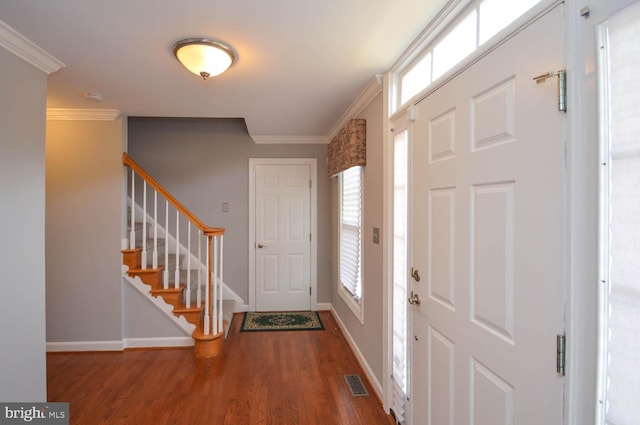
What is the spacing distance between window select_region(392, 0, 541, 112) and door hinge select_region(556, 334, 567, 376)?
1.03 metres

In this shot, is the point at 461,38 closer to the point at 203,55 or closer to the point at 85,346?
the point at 203,55

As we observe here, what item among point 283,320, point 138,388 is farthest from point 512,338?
point 283,320

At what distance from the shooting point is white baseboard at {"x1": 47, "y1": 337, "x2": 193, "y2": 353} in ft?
9.78

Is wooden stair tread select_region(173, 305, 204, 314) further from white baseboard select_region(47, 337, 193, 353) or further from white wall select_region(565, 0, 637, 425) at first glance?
white wall select_region(565, 0, 637, 425)

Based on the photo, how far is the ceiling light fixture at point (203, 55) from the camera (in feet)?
5.54

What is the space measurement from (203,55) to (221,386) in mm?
2399

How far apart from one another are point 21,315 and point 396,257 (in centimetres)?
227

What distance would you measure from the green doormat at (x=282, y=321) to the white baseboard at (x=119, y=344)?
70 cm

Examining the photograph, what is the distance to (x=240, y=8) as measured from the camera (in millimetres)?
1433

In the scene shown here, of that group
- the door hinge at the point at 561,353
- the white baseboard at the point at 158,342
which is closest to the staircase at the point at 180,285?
the white baseboard at the point at 158,342

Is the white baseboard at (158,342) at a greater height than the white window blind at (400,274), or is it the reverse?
the white window blind at (400,274)

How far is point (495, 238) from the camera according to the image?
108 cm

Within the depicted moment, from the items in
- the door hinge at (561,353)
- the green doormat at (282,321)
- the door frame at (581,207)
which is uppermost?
the door frame at (581,207)
